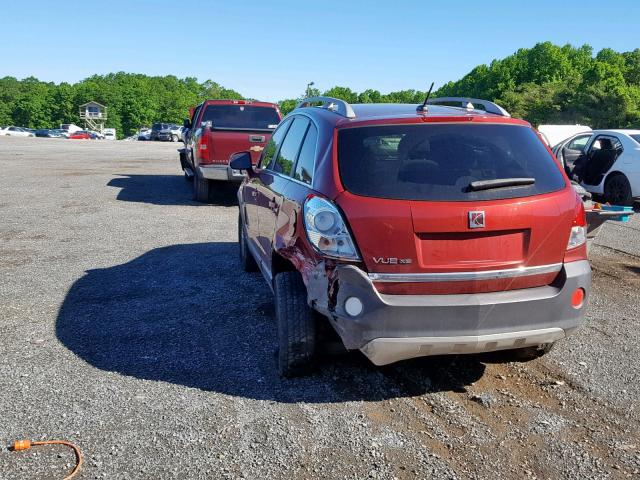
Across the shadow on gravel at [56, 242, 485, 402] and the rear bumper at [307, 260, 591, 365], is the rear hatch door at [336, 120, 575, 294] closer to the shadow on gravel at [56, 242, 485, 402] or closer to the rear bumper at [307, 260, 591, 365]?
the rear bumper at [307, 260, 591, 365]

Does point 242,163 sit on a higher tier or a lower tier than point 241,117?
lower

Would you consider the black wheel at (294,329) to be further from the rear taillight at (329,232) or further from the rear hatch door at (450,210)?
the rear hatch door at (450,210)

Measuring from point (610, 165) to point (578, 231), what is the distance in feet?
30.0

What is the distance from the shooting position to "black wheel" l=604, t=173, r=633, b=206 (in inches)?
452

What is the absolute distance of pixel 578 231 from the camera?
3729 mm

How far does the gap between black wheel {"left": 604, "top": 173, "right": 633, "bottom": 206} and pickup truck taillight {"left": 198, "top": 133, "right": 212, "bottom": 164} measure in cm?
766

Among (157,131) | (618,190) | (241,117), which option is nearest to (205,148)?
(241,117)

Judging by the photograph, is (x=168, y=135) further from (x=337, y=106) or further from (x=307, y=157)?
A: (x=307, y=157)

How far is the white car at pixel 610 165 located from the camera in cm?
1141

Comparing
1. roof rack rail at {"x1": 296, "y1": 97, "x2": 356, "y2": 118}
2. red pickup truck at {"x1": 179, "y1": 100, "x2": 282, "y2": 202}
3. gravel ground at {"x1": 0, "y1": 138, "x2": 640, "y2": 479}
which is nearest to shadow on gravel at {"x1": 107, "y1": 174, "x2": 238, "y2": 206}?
red pickup truck at {"x1": 179, "y1": 100, "x2": 282, "y2": 202}

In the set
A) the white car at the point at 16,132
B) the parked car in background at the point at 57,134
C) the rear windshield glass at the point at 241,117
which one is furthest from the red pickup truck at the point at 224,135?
the white car at the point at 16,132

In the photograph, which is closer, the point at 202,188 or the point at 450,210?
the point at 450,210

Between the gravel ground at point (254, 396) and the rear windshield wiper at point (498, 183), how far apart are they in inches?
50.9

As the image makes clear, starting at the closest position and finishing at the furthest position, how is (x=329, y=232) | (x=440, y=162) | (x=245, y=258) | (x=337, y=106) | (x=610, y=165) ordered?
(x=329, y=232) → (x=440, y=162) → (x=337, y=106) → (x=245, y=258) → (x=610, y=165)
